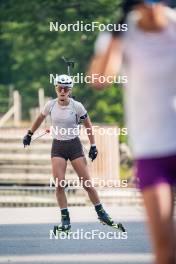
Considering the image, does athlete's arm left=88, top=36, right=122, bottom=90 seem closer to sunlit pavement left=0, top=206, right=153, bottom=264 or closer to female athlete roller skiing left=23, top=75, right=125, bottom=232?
sunlit pavement left=0, top=206, right=153, bottom=264

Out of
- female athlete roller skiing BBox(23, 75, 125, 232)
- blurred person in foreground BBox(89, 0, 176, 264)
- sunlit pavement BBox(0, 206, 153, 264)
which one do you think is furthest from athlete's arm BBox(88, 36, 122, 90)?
female athlete roller skiing BBox(23, 75, 125, 232)

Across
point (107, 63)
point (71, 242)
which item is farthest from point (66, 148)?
point (107, 63)

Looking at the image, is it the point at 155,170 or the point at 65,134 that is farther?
the point at 65,134

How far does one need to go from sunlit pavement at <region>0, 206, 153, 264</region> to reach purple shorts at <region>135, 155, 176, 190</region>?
4.51 m

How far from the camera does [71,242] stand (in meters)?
13.4

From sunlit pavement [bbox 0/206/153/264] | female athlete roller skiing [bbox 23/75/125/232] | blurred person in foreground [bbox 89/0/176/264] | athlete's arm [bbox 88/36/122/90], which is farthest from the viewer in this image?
female athlete roller skiing [bbox 23/75/125/232]

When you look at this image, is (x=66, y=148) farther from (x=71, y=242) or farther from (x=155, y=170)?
(x=155, y=170)

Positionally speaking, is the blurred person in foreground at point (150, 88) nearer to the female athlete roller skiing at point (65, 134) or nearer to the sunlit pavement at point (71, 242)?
the sunlit pavement at point (71, 242)

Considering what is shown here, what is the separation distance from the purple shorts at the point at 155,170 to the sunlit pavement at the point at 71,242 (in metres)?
4.51

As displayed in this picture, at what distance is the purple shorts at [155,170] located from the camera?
21.8ft

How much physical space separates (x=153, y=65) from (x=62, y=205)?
24.3 ft

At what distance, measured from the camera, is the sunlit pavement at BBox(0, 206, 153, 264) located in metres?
11.6

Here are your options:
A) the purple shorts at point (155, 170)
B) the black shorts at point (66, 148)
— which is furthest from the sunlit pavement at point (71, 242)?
the purple shorts at point (155, 170)

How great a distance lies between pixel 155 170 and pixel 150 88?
42 centimetres
